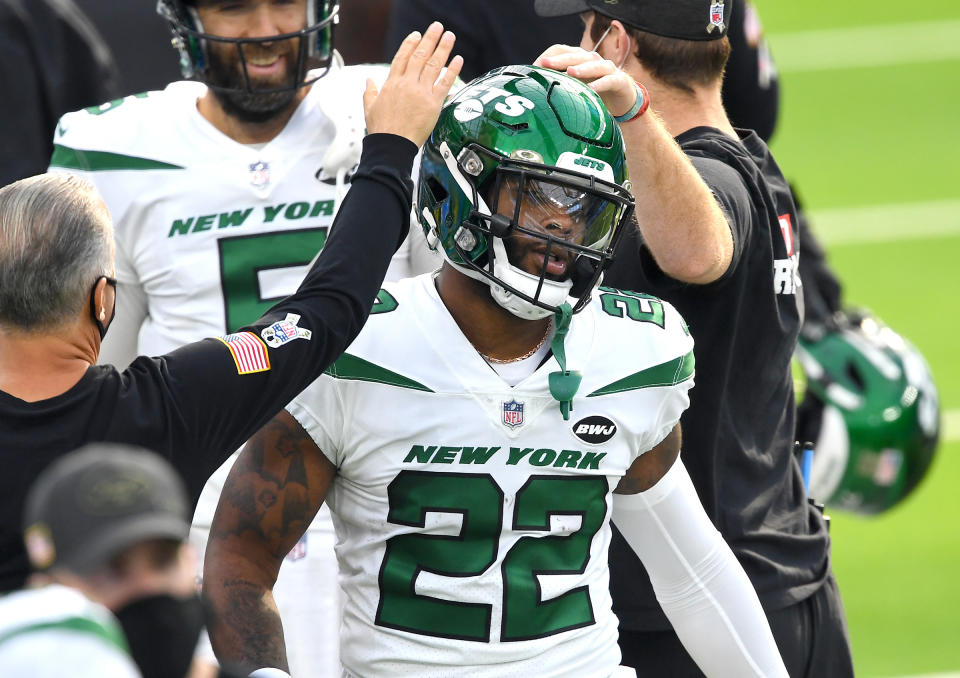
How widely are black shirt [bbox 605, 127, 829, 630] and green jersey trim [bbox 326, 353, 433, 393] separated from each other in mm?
755

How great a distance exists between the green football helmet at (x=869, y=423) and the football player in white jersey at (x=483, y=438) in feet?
8.73

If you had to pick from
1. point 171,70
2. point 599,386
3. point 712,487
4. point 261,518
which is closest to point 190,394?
point 261,518

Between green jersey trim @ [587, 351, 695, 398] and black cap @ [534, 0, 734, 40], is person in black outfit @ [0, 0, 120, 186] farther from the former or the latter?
green jersey trim @ [587, 351, 695, 398]

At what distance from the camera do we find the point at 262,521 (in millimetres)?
2680

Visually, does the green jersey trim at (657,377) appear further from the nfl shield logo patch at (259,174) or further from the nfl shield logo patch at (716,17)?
the nfl shield logo patch at (259,174)

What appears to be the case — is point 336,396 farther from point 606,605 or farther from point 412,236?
point 412,236

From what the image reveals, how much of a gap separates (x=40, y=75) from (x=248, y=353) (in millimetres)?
2547

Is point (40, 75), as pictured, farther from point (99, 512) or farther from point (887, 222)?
point (887, 222)

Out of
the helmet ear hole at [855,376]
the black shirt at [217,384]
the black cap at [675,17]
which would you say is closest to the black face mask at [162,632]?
the black shirt at [217,384]

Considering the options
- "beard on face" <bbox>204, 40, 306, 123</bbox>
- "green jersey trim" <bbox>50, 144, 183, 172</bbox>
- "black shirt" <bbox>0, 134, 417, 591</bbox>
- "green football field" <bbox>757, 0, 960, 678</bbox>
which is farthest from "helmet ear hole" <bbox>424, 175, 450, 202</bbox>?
"green football field" <bbox>757, 0, 960, 678</bbox>

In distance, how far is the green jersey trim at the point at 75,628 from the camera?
1.44 m

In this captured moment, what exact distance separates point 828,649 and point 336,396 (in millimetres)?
1383

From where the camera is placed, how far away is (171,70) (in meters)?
6.28

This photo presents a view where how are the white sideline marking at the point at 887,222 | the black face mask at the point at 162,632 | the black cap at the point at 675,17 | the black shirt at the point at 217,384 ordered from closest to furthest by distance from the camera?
the black face mask at the point at 162,632 < the black shirt at the point at 217,384 < the black cap at the point at 675,17 < the white sideline marking at the point at 887,222
